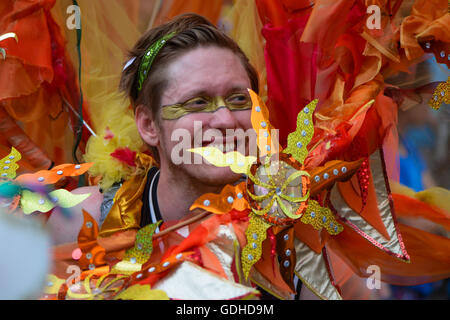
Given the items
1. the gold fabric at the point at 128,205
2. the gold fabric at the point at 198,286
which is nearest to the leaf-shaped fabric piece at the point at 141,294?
the gold fabric at the point at 198,286

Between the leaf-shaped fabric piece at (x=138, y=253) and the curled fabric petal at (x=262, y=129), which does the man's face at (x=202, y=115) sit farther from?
the leaf-shaped fabric piece at (x=138, y=253)

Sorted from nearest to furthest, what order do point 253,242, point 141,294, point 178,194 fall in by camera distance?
point 141,294 < point 253,242 < point 178,194

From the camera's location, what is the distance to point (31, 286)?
1.10 metres

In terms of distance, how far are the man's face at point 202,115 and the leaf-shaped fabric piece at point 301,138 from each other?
105mm

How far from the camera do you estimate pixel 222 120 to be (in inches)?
45.9

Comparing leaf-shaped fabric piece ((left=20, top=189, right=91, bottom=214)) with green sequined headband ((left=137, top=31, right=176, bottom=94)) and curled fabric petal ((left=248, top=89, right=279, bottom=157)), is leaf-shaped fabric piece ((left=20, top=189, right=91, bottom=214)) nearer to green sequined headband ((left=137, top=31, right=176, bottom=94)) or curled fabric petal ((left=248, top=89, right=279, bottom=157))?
green sequined headband ((left=137, top=31, right=176, bottom=94))

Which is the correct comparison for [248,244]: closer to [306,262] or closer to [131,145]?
[306,262]

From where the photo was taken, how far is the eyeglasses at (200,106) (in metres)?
1.17

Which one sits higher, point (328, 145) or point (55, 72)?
point (55, 72)

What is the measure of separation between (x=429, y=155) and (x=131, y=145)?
2.31ft

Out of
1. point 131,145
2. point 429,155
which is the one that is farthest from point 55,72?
point 429,155

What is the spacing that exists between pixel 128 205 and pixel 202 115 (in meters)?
0.26

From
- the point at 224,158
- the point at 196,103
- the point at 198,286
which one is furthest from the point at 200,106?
the point at 198,286

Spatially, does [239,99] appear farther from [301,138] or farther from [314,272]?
→ [314,272]
